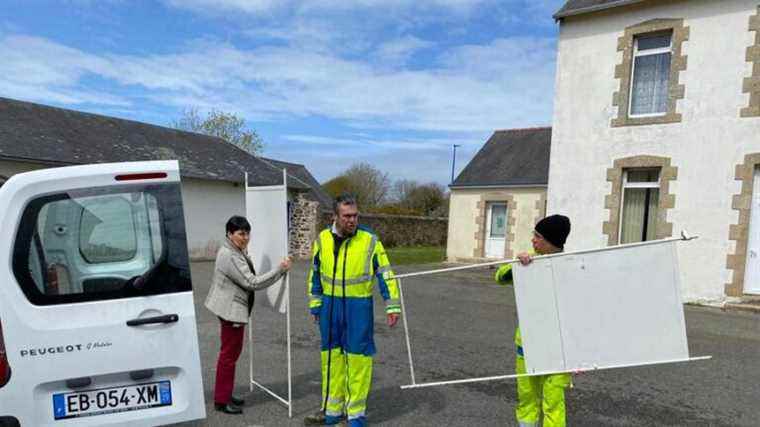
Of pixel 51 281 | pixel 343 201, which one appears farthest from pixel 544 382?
pixel 51 281

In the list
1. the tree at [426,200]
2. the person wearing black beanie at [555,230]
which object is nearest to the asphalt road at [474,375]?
the person wearing black beanie at [555,230]

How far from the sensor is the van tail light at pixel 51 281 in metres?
→ 2.75

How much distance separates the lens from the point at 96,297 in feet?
9.23

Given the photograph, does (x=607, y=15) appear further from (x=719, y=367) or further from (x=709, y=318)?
(x=719, y=367)

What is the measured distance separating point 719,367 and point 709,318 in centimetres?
388

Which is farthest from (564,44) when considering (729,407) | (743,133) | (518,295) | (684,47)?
(518,295)

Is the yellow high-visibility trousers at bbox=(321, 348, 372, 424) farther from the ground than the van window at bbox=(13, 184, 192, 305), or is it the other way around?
Answer: the van window at bbox=(13, 184, 192, 305)

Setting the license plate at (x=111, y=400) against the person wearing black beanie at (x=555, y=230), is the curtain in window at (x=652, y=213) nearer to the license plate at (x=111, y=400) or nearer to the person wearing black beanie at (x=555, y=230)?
the person wearing black beanie at (x=555, y=230)

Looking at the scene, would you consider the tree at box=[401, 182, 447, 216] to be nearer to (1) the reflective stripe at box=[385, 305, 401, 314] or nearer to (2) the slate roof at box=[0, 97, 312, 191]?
(2) the slate roof at box=[0, 97, 312, 191]

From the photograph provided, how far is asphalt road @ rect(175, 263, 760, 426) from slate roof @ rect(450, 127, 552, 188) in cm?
1060

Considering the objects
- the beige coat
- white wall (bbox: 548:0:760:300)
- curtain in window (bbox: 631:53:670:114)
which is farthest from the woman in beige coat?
curtain in window (bbox: 631:53:670:114)

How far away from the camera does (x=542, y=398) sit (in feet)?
12.2

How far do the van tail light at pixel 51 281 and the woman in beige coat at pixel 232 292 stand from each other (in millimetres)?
1639

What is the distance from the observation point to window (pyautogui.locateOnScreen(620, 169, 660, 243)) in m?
12.0
